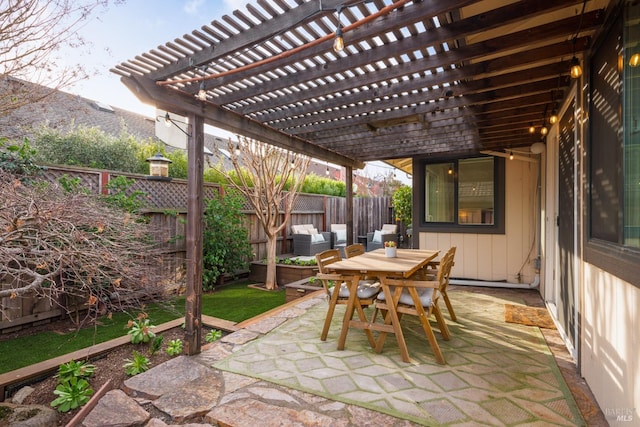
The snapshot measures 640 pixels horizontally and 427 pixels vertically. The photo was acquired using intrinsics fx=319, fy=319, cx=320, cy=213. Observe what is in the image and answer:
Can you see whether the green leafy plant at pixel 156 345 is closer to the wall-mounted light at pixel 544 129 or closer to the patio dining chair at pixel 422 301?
the patio dining chair at pixel 422 301

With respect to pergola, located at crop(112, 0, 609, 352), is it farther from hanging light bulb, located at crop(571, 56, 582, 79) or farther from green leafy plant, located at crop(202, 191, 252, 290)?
green leafy plant, located at crop(202, 191, 252, 290)

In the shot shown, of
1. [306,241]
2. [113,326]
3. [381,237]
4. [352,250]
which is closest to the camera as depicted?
[113,326]

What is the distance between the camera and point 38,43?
2982 millimetres

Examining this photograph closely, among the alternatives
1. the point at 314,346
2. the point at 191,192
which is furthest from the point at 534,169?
the point at 191,192

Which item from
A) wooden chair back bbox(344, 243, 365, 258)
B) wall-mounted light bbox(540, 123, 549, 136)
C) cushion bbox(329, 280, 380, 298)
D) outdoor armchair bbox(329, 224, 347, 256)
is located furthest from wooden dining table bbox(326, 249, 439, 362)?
outdoor armchair bbox(329, 224, 347, 256)

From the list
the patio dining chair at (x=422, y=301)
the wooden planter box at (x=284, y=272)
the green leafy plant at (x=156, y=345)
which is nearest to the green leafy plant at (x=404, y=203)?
the wooden planter box at (x=284, y=272)

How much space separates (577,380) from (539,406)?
0.59 meters

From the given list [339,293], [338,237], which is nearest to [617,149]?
[339,293]

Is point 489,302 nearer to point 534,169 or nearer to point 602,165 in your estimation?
point 534,169

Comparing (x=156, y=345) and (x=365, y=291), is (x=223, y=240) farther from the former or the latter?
(x=365, y=291)

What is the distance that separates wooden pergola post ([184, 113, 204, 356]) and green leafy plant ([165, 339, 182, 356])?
0.13 meters

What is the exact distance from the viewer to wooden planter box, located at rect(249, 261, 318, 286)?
5.88 m

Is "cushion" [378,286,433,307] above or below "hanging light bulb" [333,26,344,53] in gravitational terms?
below

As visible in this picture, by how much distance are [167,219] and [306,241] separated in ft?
11.3
